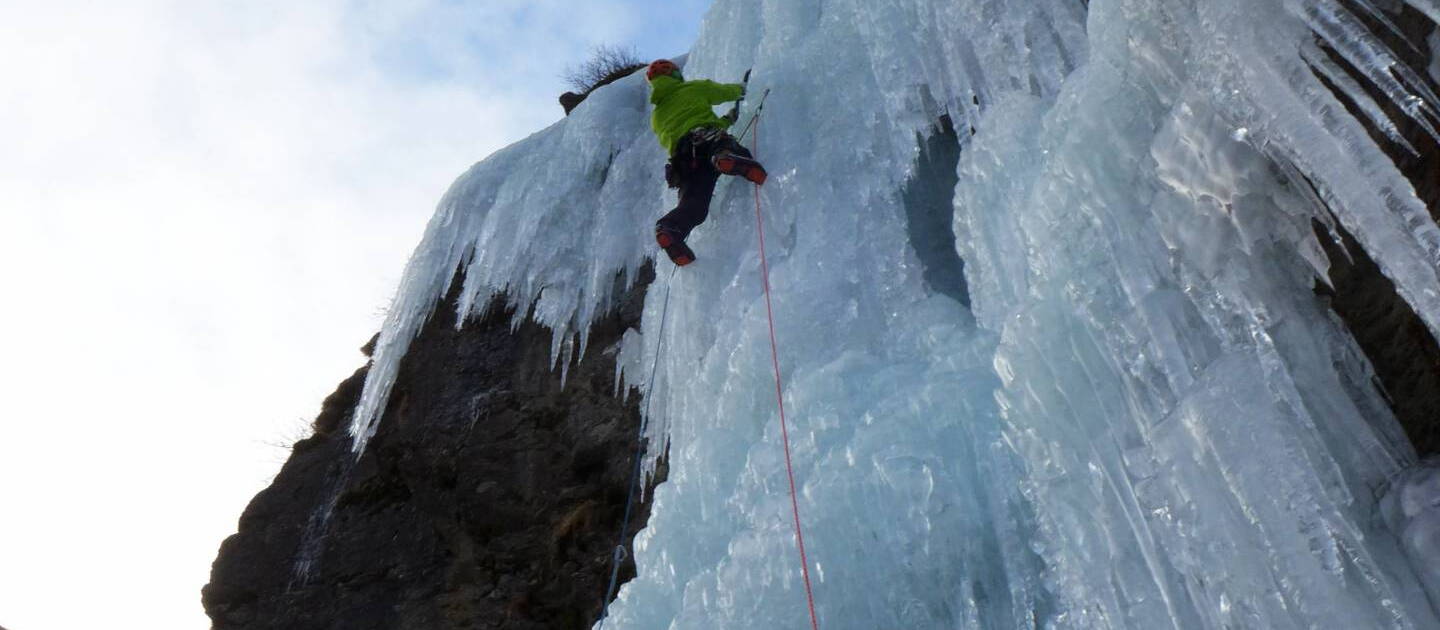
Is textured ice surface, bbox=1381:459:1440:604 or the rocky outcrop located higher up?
the rocky outcrop

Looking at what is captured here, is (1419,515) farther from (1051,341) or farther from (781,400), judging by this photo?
(781,400)

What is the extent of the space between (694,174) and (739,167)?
1.40 ft

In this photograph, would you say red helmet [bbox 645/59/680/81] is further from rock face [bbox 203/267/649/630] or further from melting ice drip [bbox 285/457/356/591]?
melting ice drip [bbox 285/457/356/591]

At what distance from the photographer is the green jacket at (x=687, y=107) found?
5.20 m

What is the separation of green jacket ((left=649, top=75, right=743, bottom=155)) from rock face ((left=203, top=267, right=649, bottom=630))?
0.96 metres

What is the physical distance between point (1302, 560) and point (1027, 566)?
89 centimetres

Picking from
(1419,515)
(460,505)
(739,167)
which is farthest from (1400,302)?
(460,505)

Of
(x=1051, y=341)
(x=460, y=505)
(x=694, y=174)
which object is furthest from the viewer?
(x=460, y=505)

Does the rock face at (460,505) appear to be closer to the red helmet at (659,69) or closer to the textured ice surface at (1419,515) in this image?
the red helmet at (659,69)

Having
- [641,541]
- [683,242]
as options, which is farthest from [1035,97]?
[641,541]

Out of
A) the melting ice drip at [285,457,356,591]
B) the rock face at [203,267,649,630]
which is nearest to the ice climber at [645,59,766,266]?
the rock face at [203,267,649,630]

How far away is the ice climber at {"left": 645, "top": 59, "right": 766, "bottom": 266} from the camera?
15.6 feet

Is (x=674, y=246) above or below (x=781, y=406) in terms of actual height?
above

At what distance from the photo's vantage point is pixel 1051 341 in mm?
2518
